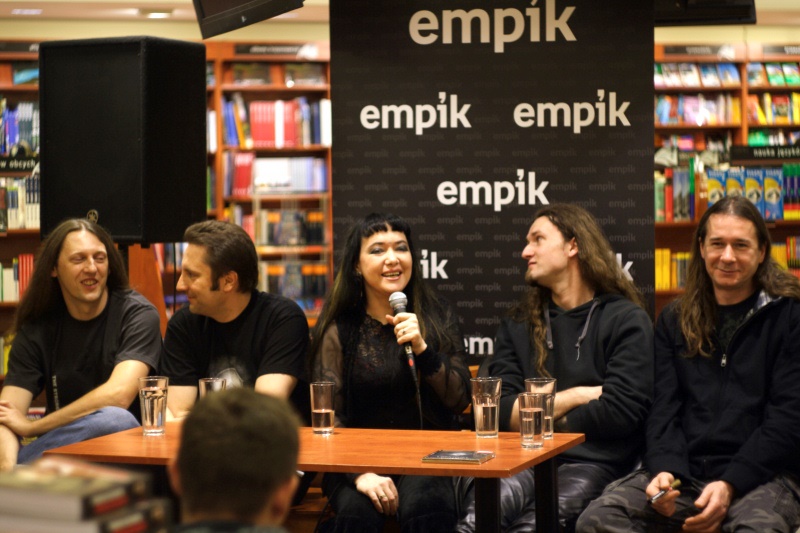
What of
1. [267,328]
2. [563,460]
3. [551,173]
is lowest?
[563,460]

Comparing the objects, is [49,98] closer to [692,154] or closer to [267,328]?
[267,328]

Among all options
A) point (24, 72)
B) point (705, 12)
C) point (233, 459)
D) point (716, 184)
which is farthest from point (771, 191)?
point (24, 72)

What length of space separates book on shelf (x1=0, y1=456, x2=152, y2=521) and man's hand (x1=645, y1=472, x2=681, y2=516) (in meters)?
2.17

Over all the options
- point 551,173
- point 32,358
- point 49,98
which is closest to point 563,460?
point 551,173

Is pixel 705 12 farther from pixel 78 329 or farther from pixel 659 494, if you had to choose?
pixel 78 329

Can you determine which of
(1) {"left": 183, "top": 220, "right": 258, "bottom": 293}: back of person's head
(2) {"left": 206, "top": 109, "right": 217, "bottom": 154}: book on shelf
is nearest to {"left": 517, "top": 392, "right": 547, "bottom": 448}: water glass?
(1) {"left": 183, "top": 220, "right": 258, "bottom": 293}: back of person's head

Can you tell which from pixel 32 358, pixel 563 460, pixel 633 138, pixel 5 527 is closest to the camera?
pixel 5 527

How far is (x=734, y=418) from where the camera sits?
9.89 ft

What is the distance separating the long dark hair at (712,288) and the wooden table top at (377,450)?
63 cm

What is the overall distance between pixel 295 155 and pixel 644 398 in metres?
4.74

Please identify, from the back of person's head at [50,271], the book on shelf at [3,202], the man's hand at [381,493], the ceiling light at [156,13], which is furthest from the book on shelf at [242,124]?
the man's hand at [381,493]

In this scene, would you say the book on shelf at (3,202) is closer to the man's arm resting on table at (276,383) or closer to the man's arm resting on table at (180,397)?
the man's arm resting on table at (180,397)

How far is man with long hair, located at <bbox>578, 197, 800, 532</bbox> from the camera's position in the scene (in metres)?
2.87

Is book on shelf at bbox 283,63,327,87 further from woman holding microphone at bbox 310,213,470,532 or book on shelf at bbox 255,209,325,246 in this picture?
woman holding microphone at bbox 310,213,470,532
